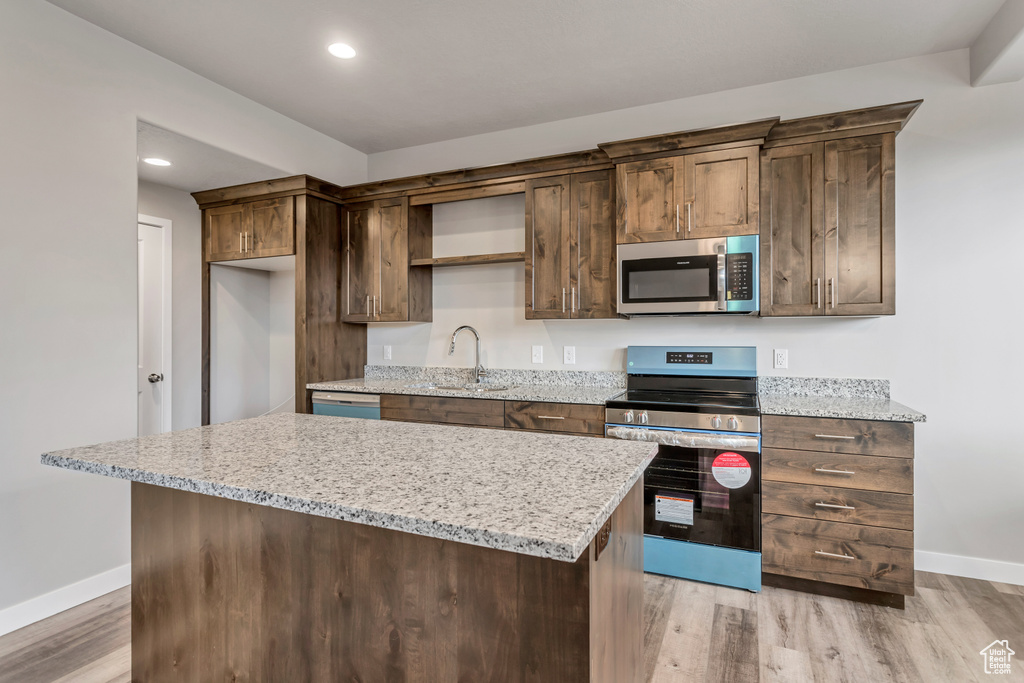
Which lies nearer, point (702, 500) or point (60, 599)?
point (60, 599)

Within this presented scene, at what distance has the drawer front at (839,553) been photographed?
223 cm

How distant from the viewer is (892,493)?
2.22 meters

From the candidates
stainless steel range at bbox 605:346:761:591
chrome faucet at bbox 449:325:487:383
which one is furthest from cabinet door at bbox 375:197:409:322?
stainless steel range at bbox 605:346:761:591

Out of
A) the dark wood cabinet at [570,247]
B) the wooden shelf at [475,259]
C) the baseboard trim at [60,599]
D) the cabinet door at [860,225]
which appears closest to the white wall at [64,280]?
the baseboard trim at [60,599]

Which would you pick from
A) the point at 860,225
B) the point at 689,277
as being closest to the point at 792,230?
the point at 860,225

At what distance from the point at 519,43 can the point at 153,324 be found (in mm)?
3196

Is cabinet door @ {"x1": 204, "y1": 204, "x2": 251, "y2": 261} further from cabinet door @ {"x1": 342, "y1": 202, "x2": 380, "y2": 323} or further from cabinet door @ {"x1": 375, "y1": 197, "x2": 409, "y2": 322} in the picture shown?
cabinet door @ {"x1": 375, "y1": 197, "x2": 409, "y2": 322}

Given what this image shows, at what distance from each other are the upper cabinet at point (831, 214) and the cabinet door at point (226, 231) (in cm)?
347

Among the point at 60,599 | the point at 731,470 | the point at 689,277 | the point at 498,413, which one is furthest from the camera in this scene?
the point at 498,413

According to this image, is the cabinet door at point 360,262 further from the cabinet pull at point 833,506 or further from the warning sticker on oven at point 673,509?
the cabinet pull at point 833,506

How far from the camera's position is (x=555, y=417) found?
2.80 m

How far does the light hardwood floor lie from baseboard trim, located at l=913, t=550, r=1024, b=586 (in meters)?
0.06

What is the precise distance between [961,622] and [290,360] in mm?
4468

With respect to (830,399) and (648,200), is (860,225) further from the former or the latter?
(648,200)
